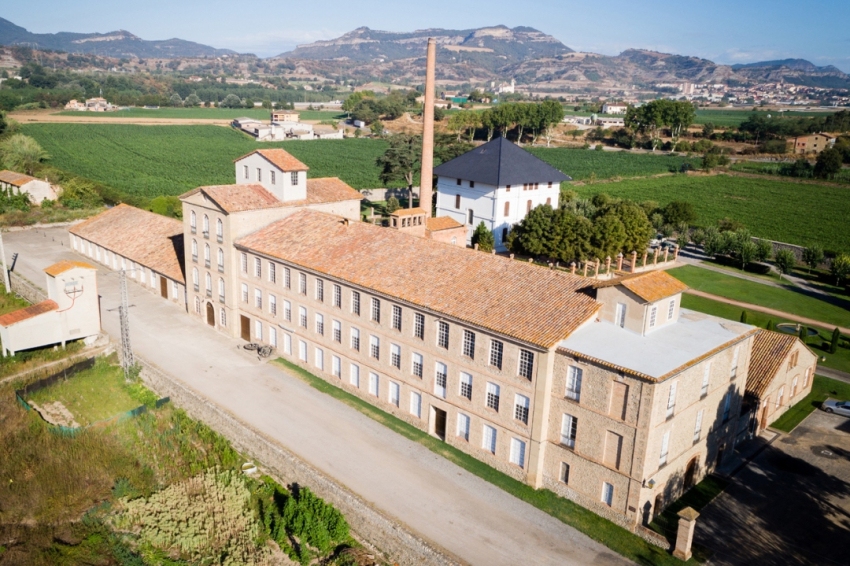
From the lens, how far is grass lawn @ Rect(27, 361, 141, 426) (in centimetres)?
3591

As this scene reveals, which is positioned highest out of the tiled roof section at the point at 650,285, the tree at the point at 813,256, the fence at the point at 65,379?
the tiled roof section at the point at 650,285

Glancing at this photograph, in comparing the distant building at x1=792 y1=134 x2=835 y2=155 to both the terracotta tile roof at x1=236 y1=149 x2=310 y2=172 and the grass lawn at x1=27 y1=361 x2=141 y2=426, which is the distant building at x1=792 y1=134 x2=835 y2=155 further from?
the grass lawn at x1=27 y1=361 x2=141 y2=426

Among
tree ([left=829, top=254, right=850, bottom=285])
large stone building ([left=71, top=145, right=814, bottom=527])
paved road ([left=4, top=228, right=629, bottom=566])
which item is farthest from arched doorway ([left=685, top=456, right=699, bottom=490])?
tree ([left=829, top=254, right=850, bottom=285])

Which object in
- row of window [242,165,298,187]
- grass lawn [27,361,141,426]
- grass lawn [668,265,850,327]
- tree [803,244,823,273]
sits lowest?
grass lawn [27,361,141,426]

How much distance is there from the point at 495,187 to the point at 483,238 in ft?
18.9

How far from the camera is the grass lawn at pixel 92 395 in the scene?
118 feet

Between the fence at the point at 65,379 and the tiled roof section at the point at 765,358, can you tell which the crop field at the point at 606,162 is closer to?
the tiled roof section at the point at 765,358

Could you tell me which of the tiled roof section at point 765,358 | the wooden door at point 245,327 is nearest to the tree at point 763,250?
the tiled roof section at point 765,358

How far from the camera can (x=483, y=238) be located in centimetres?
6131

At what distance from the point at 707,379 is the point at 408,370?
13517 millimetres

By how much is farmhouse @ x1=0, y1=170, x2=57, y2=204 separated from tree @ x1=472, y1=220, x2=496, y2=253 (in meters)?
49.9

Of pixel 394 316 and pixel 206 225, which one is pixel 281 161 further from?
pixel 394 316

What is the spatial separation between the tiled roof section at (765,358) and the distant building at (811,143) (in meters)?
134

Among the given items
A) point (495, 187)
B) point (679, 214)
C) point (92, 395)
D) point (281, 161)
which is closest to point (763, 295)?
point (679, 214)
